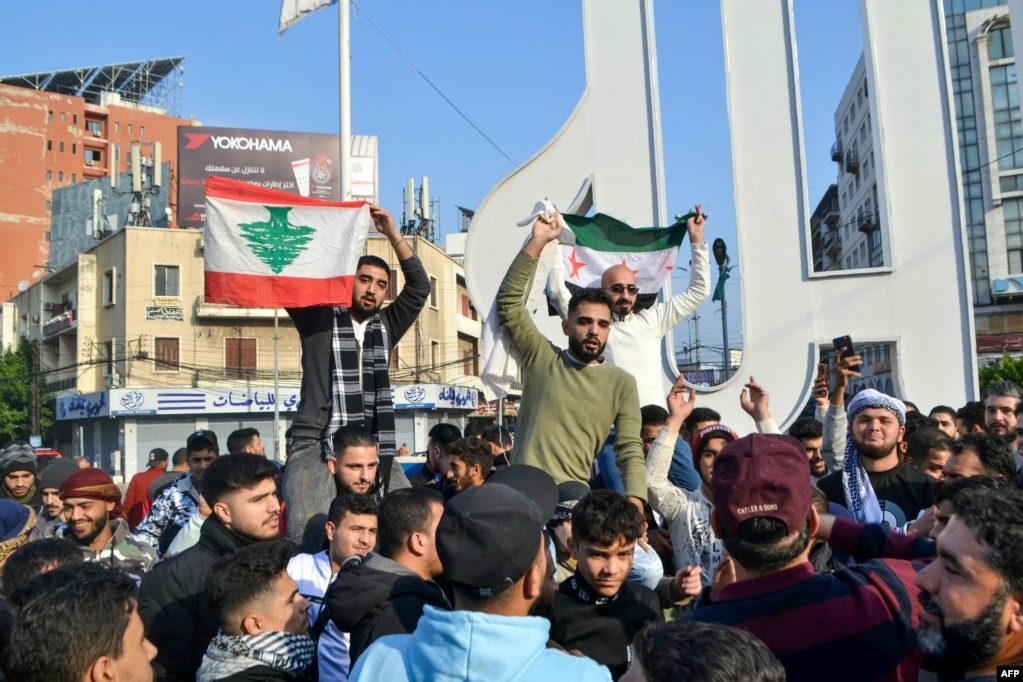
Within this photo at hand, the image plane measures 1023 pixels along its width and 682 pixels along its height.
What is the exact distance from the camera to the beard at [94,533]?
491cm

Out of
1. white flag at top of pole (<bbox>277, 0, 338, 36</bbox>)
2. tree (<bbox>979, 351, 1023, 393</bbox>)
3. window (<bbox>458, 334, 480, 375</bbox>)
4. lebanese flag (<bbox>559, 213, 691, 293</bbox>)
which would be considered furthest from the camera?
window (<bbox>458, 334, 480, 375</bbox>)

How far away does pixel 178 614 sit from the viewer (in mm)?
3465

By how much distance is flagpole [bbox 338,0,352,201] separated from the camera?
930 centimetres

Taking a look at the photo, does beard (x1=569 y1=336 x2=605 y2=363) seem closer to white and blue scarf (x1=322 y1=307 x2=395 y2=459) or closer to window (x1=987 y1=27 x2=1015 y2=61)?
white and blue scarf (x1=322 y1=307 x2=395 y2=459)

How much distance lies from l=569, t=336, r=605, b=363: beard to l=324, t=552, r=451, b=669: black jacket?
1819mm

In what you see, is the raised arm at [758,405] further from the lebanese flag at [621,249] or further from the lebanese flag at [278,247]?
the lebanese flag at [621,249]

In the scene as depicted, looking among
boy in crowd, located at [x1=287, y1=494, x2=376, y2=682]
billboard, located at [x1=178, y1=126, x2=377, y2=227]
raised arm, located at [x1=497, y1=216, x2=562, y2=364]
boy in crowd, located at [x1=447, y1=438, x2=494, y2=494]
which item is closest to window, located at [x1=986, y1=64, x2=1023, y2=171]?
billboard, located at [x1=178, y1=126, x2=377, y2=227]

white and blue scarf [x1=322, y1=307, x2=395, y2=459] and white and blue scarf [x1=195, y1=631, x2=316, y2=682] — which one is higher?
white and blue scarf [x1=322, y1=307, x2=395, y2=459]

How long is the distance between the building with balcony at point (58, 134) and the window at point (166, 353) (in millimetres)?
28452

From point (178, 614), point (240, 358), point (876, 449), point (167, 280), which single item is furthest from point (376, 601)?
point (167, 280)

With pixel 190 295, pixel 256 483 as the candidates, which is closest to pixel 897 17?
pixel 256 483

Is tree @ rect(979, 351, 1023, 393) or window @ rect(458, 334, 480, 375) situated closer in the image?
tree @ rect(979, 351, 1023, 393)

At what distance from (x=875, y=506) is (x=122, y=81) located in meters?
87.4

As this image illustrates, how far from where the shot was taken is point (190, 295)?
40.4 m
